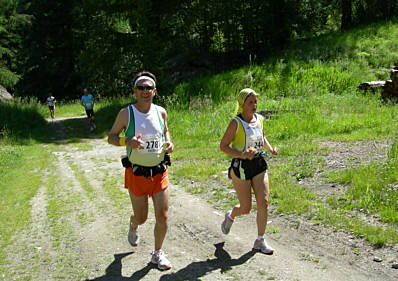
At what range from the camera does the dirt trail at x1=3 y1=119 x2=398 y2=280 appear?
4535mm

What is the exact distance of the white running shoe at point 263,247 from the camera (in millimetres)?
4957

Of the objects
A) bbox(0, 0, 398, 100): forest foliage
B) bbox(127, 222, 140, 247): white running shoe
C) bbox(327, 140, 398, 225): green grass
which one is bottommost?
bbox(127, 222, 140, 247): white running shoe

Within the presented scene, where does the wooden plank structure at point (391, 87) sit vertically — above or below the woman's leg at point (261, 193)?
above

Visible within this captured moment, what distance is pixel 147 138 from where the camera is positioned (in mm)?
4457

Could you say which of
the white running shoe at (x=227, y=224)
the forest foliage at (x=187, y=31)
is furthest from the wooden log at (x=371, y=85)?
the white running shoe at (x=227, y=224)

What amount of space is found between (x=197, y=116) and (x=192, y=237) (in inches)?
373

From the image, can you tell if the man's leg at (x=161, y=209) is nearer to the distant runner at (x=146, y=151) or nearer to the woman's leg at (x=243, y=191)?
the distant runner at (x=146, y=151)

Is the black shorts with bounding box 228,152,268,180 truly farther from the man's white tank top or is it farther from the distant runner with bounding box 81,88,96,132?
the distant runner with bounding box 81,88,96,132

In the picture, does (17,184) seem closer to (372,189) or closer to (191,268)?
(191,268)

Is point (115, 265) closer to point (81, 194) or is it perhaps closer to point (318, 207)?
point (318, 207)

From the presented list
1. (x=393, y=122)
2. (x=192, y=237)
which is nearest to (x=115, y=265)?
(x=192, y=237)

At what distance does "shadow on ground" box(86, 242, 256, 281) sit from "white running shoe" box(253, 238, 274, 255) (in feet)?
0.28

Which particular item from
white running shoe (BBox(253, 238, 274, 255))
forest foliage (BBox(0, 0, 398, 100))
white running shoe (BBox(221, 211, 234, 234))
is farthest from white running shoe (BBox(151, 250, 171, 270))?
forest foliage (BBox(0, 0, 398, 100))

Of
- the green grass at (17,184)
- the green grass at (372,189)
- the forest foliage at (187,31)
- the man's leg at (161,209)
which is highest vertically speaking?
the forest foliage at (187,31)
